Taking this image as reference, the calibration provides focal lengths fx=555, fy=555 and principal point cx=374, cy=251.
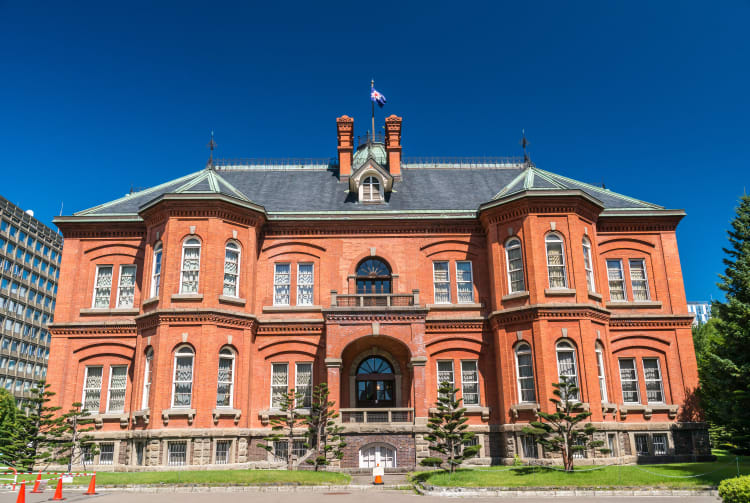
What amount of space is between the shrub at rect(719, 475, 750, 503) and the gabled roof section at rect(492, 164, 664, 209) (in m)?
15.0

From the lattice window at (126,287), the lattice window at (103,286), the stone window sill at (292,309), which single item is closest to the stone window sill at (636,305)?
the stone window sill at (292,309)

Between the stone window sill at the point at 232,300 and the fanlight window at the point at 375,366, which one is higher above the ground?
the stone window sill at the point at 232,300

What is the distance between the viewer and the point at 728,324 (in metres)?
21.0

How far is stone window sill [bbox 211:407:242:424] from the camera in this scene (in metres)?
21.8

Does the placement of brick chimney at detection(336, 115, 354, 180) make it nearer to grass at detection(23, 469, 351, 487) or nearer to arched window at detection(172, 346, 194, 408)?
arched window at detection(172, 346, 194, 408)

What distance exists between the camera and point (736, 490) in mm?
10398

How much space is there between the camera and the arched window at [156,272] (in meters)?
23.9

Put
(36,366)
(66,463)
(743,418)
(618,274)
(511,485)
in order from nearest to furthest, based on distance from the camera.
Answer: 1. (511,485)
2. (743,418)
3. (66,463)
4. (618,274)
5. (36,366)

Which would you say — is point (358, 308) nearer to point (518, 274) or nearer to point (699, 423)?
point (518, 274)

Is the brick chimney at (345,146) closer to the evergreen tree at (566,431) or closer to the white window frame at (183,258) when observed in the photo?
the white window frame at (183,258)

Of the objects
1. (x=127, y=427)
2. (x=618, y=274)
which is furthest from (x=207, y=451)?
(x=618, y=274)

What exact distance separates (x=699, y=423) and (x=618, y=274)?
23.5 ft

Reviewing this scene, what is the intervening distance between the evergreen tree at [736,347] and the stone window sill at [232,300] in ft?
61.8

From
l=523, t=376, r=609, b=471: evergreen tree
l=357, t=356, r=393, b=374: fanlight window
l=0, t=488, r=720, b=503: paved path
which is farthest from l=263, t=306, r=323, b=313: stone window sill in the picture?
l=523, t=376, r=609, b=471: evergreen tree
